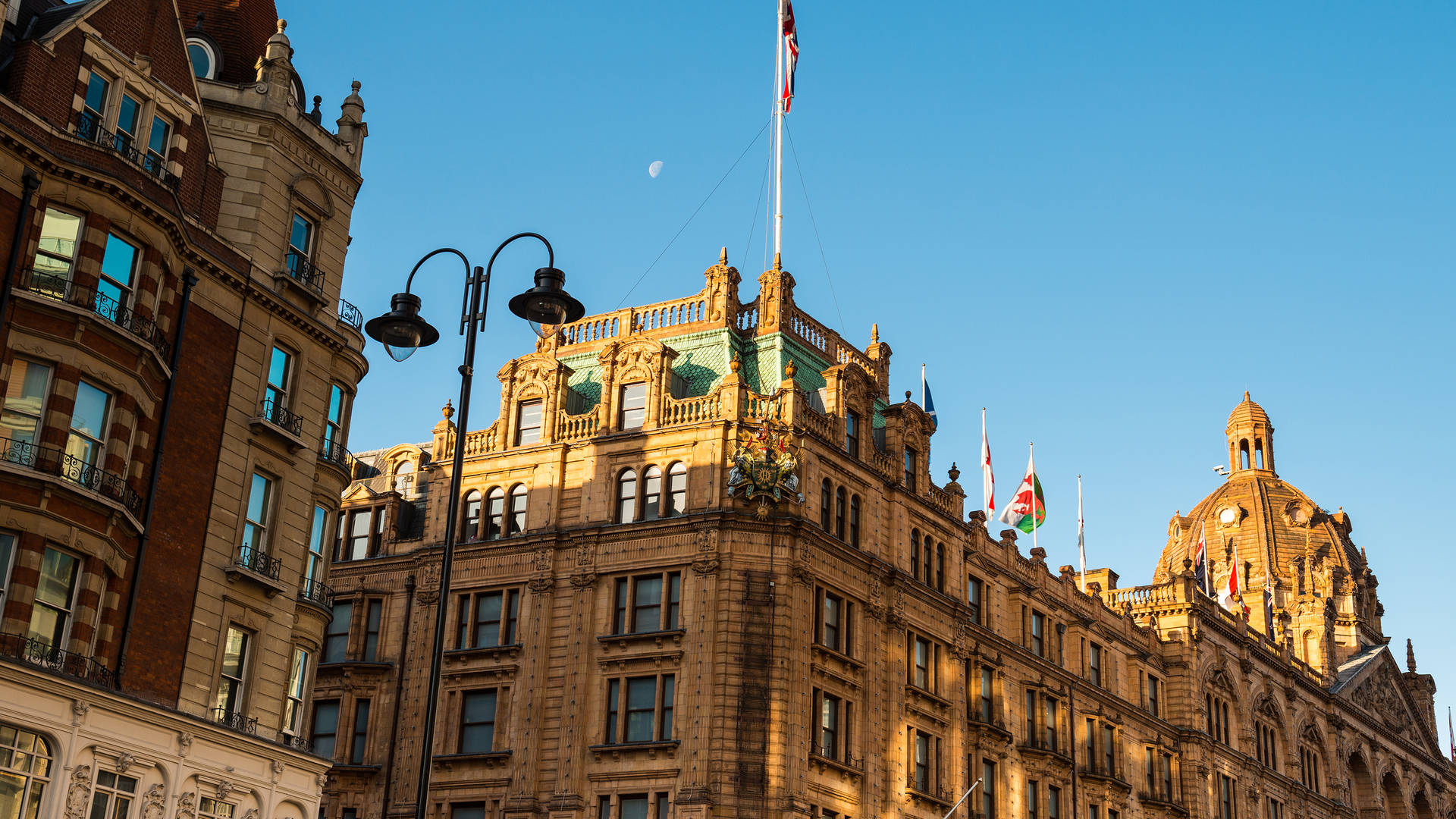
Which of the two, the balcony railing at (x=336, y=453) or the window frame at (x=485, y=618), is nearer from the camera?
the balcony railing at (x=336, y=453)

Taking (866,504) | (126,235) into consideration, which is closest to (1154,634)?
(866,504)

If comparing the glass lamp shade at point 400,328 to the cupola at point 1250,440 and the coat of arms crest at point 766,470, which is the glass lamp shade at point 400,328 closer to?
the coat of arms crest at point 766,470

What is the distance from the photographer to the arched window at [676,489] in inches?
2240

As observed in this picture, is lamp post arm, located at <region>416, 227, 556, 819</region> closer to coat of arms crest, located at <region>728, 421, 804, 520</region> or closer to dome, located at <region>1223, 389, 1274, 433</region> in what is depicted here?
coat of arms crest, located at <region>728, 421, 804, 520</region>

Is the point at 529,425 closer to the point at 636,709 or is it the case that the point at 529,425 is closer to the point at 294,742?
the point at 636,709

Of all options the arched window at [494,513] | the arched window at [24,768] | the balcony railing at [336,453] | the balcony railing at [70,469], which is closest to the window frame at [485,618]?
the arched window at [494,513]

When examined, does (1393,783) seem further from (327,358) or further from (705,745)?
(327,358)

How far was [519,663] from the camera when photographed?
56938 millimetres

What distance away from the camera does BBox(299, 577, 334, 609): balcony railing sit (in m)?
39.2

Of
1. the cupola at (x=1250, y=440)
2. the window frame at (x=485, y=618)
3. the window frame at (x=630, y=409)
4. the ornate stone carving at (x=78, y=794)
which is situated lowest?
the ornate stone carving at (x=78, y=794)

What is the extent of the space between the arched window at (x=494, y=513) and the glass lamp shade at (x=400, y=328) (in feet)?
105

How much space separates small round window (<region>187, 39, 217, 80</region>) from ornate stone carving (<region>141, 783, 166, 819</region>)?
1820cm

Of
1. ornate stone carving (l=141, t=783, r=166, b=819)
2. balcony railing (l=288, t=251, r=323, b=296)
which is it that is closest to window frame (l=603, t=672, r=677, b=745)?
balcony railing (l=288, t=251, r=323, b=296)

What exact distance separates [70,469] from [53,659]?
12.6ft
